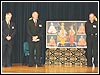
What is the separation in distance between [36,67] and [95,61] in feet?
4.78

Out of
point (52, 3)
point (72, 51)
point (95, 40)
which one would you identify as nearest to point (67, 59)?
point (72, 51)

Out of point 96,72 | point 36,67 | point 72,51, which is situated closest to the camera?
point 96,72

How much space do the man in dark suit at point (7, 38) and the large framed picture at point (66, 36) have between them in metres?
0.97

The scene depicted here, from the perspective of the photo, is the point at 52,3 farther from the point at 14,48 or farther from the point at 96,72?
the point at 96,72

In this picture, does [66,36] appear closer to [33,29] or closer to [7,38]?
[33,29]

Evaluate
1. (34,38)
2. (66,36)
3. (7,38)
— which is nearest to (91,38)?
(66,36)

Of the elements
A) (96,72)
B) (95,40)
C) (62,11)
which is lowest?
→ (96,72)

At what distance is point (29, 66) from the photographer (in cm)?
877

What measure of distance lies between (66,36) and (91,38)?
27.2 inches

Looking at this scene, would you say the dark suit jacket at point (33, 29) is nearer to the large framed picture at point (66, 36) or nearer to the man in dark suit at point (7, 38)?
the man in dark suit at point (7, 38)

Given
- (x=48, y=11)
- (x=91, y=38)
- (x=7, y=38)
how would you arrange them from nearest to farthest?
(x=7, y=38) < (x=91, y=38) < (x=48, y=11)

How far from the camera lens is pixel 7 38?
28.0ft

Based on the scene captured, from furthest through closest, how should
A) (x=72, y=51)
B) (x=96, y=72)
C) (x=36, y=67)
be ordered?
(x=72, y=51) < (x=36, y=67) < (x=96, y=72)

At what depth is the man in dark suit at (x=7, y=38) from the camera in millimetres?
8500
